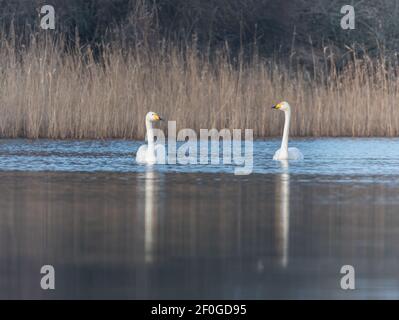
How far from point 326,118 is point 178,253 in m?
12.2

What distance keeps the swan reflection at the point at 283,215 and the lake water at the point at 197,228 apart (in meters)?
0.01

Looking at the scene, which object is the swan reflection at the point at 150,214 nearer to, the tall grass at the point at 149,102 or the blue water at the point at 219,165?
the blue water at the point at 219,165

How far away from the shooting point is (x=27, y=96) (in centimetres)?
1853

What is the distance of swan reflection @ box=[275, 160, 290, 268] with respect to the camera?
7703 millimetres

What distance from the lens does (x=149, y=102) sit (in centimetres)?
Answer: 1931

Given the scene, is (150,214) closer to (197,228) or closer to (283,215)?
(197,228)

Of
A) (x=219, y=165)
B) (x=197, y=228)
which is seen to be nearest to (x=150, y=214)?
(x=197, y=228)

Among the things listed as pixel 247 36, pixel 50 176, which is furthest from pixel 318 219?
pixel 247 36

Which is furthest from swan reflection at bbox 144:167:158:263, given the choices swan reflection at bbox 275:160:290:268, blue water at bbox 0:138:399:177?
blue water at bbox 0:138:399:177

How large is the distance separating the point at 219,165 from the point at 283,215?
494 cm

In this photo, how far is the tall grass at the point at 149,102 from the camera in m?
18.6

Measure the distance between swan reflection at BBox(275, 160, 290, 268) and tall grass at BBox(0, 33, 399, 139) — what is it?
5.40 m

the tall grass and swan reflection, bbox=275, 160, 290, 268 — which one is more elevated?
the tall grass

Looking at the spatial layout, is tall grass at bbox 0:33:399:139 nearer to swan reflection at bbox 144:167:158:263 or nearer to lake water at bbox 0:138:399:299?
lake water at bbox 0:138:399:299
